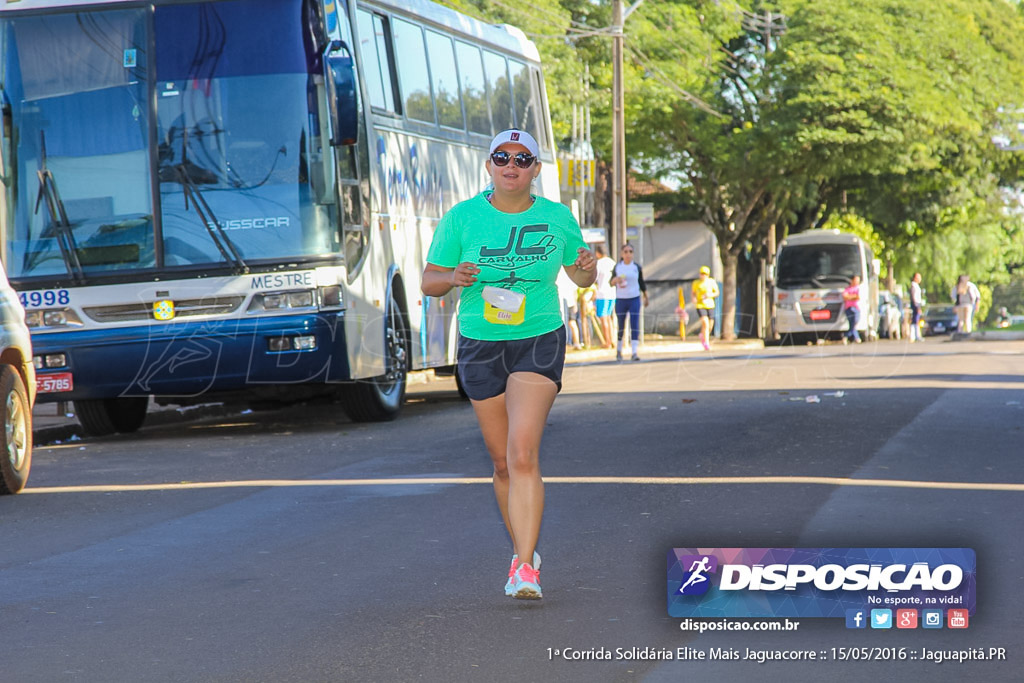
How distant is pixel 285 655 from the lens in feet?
18.1

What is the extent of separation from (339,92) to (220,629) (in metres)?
7.81

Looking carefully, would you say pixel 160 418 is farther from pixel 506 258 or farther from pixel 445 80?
pixel 506 258

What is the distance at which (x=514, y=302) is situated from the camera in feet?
20.4

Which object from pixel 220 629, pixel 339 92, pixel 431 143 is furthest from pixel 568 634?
pixel 431 143

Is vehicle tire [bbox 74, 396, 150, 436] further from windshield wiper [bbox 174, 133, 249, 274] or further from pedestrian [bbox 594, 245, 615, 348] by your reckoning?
pedestrian [bbox 594, 245, 615, 348]

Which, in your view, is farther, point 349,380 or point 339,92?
point 349,380

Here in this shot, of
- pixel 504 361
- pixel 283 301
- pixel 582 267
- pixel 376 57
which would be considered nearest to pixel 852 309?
pixel 376 57

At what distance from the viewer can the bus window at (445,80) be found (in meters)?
16.8

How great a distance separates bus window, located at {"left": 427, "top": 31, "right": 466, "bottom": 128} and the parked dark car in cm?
4818

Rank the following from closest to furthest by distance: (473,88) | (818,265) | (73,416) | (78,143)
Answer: (78,143)
(73,416)
(473,88)
(818,265)

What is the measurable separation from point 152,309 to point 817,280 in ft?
105

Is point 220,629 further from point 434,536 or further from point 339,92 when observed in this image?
point 339,92

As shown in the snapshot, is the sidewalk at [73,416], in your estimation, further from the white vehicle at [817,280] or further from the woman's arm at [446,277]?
the white vehicle at [817,280]

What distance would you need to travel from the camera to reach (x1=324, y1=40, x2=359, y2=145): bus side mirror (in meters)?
13.1
